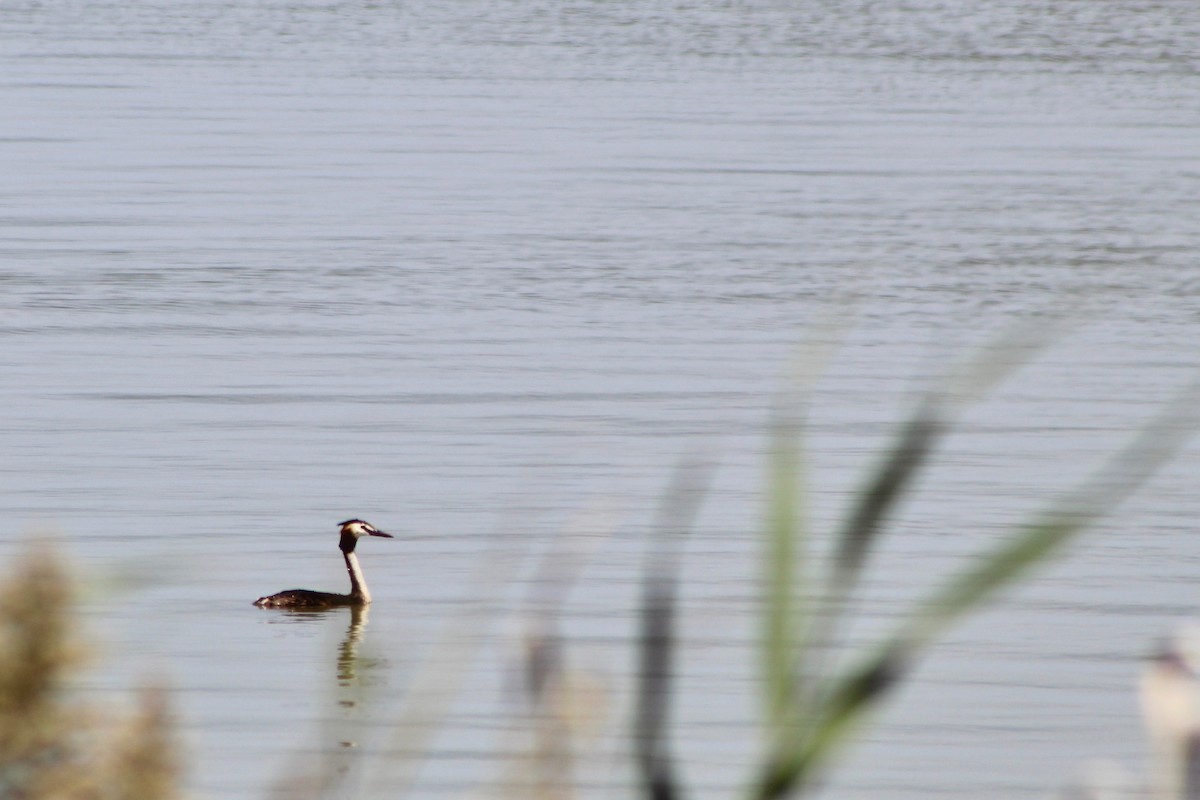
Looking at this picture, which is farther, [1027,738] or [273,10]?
[273,10]

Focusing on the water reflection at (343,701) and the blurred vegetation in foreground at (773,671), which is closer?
the blurred vegetation in foreground at (773,671)

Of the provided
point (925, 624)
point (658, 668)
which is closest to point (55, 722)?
point (658, 668)

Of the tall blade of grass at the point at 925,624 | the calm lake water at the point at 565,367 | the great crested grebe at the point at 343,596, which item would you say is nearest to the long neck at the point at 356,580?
the great crested grebe at the point at 343,596

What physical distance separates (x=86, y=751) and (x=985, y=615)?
1130 centimetres

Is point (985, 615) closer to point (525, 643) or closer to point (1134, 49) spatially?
point (525, 643)

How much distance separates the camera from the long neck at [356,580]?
12.1 m

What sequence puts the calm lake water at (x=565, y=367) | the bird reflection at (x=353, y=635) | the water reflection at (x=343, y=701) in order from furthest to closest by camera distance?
the bird reflection at (x=353, y=635), the calm lake water at (x=565, y=367), the water reflection at (x=343, y=701)

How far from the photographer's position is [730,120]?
1638 inches

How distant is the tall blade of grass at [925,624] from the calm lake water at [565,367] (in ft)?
0.68

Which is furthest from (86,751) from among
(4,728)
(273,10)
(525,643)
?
(273,10)

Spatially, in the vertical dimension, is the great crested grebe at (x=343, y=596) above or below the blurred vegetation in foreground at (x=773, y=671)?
below

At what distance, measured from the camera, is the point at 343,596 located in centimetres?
1240

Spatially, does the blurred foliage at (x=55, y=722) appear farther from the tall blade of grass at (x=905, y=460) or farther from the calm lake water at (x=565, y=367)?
the tall blade of grass at (x=905, y=460)

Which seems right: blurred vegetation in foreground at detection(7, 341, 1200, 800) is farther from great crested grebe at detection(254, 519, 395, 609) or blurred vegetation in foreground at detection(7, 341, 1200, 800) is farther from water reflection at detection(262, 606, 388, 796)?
great crested grebe at detection(254, 519, 395, 609)
